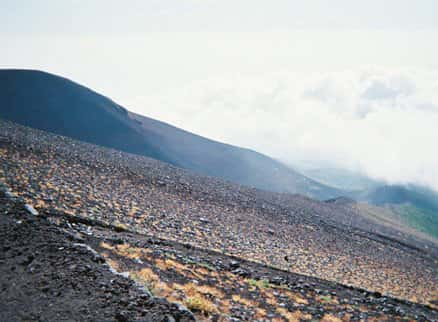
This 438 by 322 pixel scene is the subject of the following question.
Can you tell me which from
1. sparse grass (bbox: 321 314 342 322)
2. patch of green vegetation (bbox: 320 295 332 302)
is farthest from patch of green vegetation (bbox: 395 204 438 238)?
sparse grass (bbox: 321 314 342 322)

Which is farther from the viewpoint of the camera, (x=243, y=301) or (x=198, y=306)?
(x=243, y=301)

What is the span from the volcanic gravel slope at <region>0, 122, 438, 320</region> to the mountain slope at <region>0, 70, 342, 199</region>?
110 feet

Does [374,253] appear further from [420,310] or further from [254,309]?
[254,309]

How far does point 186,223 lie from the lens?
70.4 ft

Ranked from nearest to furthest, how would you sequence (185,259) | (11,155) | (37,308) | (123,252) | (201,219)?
(37,308)
(123,252)
(185,259)
(11,155)
(201,219)

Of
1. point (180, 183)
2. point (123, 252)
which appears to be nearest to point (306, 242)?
point (180, 183)

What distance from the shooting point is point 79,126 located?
68438 millimetres

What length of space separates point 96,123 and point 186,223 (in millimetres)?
57505

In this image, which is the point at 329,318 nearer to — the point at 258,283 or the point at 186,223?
the point at 258,283

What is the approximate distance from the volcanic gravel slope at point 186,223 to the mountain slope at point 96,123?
1317 inches

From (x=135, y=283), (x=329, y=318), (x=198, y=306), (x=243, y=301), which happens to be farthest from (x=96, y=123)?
(x=135, y=283)

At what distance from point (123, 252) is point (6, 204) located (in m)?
4.07

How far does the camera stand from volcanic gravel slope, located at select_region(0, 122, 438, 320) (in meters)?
13.8

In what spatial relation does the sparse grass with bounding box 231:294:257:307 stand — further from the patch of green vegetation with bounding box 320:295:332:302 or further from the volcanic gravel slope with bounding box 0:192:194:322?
the patch of green vegetation with bounding box 320:295:332:302
